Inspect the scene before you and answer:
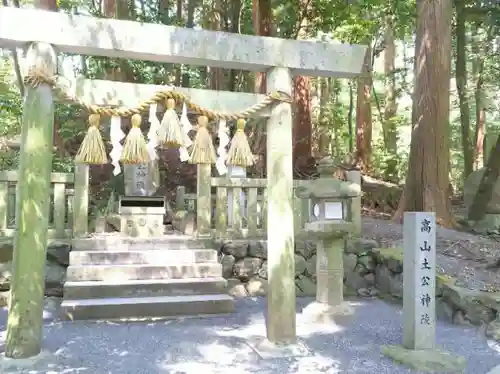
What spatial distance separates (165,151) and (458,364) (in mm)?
9030

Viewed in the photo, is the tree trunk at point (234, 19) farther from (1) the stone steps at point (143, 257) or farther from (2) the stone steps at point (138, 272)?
(2) the stone steps at point (138, 272)

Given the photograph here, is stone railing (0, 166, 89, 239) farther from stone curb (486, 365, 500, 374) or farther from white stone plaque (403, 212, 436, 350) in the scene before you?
stone curb (486, 365, 500, 374)

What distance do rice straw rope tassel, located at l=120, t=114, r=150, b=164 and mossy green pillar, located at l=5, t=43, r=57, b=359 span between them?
643 millimetres

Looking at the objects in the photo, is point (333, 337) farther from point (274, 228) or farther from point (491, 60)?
point (491, 60)

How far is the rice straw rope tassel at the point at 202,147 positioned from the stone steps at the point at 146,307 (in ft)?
7.70

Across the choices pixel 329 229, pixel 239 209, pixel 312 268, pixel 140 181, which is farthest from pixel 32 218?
pixel 140 181

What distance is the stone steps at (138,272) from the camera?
6.04 m

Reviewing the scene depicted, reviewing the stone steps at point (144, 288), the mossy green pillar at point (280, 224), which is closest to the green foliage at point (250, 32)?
the stone steps at point (144, 288)

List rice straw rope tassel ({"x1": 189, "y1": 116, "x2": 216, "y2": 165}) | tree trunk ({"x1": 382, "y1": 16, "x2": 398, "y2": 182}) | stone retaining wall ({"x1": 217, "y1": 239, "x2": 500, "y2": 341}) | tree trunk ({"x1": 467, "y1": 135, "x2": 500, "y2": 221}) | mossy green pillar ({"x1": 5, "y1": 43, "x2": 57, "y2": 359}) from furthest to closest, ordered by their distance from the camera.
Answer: tree trunk ({"x1": 382, "y1": 16, "x2": 398, "y2": 182}), tree trunk ({"x1": 467, "y1": 135, "x2": 500, "y2": 221}), stone retaining wall ({"x1": 217, "y1": 239, "x2": 500, "y2": 341}), rice straw rope tassel ({"x1": 189, "y1": 116, "x2": 216, "y2": 165}), mossy green pillar ({"x1": 5, "y1": 43, "x2": 57, "y2": 359})

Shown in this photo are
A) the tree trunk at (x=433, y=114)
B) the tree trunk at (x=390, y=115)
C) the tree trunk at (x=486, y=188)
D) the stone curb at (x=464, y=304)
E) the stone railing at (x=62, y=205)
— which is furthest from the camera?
the tree trunk at (x=390, y=115)

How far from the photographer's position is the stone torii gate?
12.7 feet

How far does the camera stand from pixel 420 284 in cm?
441

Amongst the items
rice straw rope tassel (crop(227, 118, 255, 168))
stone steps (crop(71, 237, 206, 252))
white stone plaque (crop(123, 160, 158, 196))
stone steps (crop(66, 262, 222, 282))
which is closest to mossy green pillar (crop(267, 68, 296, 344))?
rice straw rope tassel (crop(227, 118, 255, 168))

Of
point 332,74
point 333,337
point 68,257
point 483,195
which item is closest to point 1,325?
point 68,257
